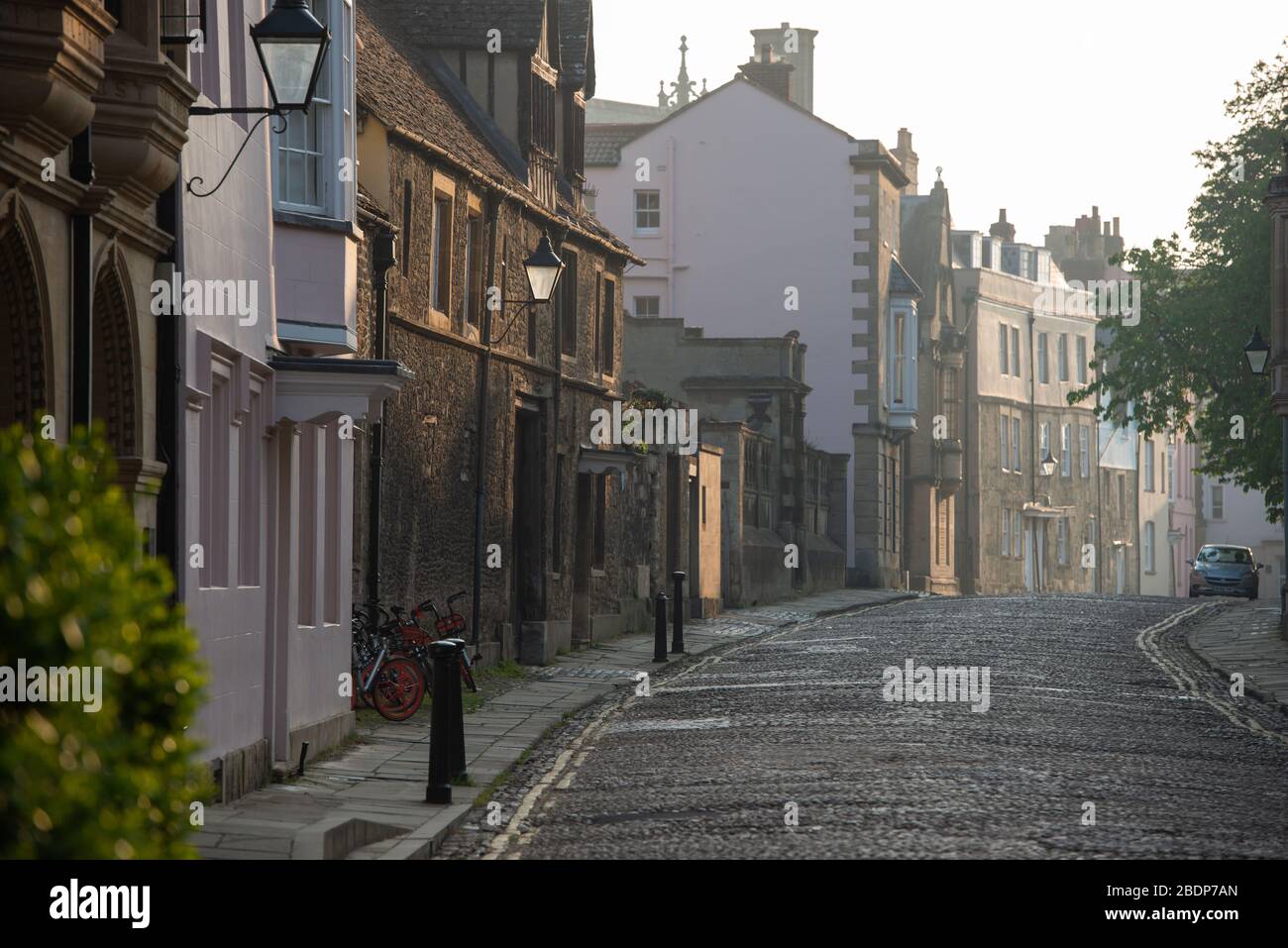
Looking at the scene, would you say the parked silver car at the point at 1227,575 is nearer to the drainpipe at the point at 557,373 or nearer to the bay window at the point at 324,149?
the drainpipe at the point at 557,373

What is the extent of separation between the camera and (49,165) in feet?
34.6

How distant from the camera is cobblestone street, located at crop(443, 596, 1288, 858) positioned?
11164 millimetres

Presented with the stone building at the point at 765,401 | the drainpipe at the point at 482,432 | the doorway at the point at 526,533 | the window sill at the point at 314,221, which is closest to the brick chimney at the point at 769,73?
the stone building at the point at 765,401

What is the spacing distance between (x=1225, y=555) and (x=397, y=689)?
38812 mm

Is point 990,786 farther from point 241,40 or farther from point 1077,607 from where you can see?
point 1077,607

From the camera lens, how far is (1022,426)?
76062mm

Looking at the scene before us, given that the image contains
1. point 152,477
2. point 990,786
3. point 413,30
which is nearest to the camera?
point 152,477

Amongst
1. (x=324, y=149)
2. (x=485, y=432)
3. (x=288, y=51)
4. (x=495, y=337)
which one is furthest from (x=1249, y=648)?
(x=288, y=51)

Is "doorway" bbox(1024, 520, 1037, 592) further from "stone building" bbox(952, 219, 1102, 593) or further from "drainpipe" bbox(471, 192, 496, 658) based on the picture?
"drainpipe" bbox(471, 192, 496, 658)

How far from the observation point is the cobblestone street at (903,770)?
36.6ft

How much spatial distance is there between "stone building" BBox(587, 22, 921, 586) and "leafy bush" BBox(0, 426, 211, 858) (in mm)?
50012

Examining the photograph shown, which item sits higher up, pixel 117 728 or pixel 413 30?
pixel 413 30

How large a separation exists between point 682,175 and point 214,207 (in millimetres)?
43142
